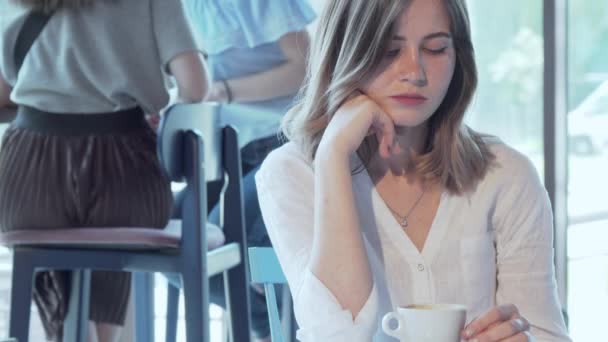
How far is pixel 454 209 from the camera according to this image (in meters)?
1.64

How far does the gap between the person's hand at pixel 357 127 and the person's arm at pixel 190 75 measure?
35.3 inches

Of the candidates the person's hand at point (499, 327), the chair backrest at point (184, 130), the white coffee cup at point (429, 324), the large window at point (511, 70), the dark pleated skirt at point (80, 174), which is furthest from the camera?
the large window at point (511, 70)

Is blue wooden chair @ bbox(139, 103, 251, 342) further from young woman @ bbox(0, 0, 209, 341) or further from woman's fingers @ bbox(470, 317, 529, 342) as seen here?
woman's fingers @ bbox(470, 317, 529, 342)

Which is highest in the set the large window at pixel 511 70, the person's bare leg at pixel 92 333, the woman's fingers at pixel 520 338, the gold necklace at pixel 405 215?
the large window at pixel 511 70

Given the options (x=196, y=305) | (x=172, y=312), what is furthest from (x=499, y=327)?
(x=172, y=312)

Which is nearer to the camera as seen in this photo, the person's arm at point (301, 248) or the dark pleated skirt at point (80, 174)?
the person's arm at point (301, 248)

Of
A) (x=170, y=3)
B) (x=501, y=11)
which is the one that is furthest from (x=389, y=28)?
(x=501, y=11)

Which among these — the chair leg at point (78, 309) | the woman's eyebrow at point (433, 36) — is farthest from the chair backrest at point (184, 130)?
the woman's eyebrow at point (433, 36)

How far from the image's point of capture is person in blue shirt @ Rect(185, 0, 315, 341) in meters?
2.66

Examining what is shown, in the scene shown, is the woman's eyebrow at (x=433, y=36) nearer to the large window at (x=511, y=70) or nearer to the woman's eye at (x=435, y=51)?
the woman's eye at (x=435, y=51)

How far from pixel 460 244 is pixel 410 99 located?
23cm

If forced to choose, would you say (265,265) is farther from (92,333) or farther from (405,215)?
(92,333)

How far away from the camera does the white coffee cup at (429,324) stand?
1.20m

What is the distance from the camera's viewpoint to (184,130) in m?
2.33
